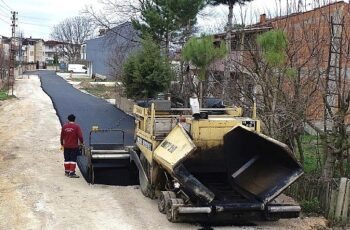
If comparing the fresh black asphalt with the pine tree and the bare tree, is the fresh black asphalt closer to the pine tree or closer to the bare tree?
the pine tree

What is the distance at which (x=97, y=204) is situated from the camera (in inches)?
389

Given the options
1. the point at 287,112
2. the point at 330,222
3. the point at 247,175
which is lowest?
the point at 330,222

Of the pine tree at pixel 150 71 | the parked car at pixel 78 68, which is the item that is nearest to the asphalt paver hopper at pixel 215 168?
the pine tree at pixel 150 71

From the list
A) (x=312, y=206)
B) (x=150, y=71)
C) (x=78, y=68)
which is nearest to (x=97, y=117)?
(x=150, y=71)

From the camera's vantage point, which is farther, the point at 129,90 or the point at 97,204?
the point at 129,90

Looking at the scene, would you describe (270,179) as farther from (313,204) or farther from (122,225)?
(122,225)

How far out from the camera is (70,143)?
39.8 ft

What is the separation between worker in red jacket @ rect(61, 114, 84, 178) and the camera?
1216 cm

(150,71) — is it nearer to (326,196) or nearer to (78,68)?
(326,196)

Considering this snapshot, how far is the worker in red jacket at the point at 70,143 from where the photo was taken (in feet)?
39.9

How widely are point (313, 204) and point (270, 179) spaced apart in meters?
1.14

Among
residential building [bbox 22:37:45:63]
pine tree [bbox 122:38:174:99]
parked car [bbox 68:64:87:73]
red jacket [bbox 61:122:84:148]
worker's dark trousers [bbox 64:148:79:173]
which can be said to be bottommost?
worker's dark trousers [bbox 64:148:79:173]

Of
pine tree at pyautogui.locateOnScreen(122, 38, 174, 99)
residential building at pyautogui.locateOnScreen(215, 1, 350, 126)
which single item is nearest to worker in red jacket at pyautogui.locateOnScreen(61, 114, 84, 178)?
residential building at pyautogui.locateOnScreen(215, 1, 350, 126)

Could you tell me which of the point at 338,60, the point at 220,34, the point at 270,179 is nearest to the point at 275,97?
the point at 338,60
